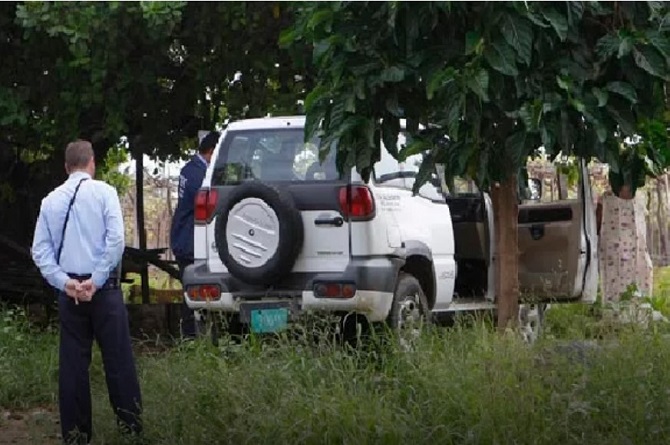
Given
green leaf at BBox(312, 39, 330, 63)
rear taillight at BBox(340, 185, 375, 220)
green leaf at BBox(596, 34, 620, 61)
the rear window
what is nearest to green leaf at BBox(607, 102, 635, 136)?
green leaf at BBox(596, 34, 620, 61)

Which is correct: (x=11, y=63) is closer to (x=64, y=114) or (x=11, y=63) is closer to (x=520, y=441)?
(x=64, y=114)

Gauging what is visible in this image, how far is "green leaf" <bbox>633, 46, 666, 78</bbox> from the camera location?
5664mm

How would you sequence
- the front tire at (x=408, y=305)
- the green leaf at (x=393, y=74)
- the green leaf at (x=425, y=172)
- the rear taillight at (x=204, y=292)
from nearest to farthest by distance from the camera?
the green leaf at (x=393, y=74), the green leaf at (x=425, y=172), the front tire at (x=408, y=305), the rear taillight at (x=204, y=292)

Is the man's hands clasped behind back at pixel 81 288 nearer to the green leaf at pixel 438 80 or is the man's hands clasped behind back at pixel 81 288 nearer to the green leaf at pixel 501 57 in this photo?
the green leaf at pixel 438 80

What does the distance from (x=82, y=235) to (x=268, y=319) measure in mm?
2151

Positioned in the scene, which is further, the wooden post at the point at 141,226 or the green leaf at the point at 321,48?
the wooden post at the point at 141,226

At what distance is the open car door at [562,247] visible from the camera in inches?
436

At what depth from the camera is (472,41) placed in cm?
563

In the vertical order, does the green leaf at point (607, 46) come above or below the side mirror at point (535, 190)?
above

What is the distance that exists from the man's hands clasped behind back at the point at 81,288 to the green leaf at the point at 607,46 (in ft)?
9.90

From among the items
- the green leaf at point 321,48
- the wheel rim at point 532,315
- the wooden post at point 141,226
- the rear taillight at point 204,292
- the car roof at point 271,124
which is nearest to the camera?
the green leaf at point 321,48

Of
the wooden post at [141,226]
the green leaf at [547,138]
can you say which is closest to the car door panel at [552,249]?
the wooden post at [141,226]

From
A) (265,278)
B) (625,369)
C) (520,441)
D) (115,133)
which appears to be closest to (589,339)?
(625,369)

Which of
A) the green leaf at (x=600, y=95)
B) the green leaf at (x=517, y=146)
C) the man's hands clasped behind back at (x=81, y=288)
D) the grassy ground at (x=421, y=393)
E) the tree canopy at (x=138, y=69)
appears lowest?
the grassy ground at (x=421, y=393)
